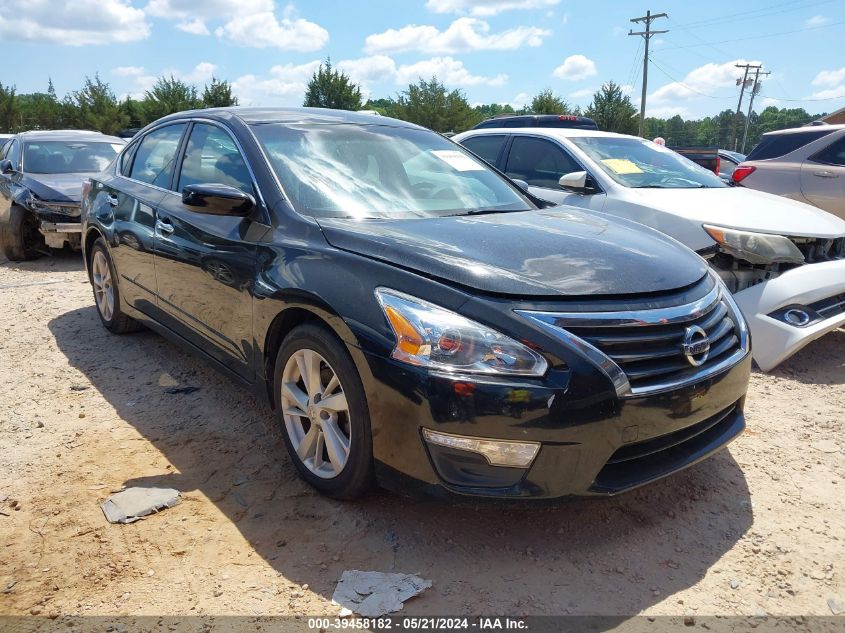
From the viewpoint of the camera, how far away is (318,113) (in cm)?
394

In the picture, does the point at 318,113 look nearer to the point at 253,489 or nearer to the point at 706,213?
the point at 253,489

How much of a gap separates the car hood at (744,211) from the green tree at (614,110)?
36448 mm

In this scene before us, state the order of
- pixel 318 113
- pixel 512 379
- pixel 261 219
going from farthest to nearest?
pixel 318 113, pixel 261 219, pixel 512 379

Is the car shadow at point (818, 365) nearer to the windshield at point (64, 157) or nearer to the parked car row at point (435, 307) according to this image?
the parked car row at point (435, 307)

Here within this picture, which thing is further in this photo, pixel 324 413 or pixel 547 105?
pixel 547 105

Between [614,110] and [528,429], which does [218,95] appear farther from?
[528,429]

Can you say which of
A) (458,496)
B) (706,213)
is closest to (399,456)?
(458,496)

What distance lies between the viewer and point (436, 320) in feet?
7.64

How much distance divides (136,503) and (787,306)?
4.02 meters

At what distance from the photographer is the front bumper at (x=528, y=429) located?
223cm

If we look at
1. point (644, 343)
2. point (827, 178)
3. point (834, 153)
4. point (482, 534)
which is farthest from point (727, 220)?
point (834, 153)

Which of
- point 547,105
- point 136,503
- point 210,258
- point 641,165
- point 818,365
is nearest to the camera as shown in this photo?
point 136,503

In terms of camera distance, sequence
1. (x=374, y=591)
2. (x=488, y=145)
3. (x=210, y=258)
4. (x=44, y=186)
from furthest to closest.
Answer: (x=44, y=186), (x=488, y=145), (x=210, y=258), (x=374, y=591)

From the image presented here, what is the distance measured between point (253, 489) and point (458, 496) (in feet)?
3.62
